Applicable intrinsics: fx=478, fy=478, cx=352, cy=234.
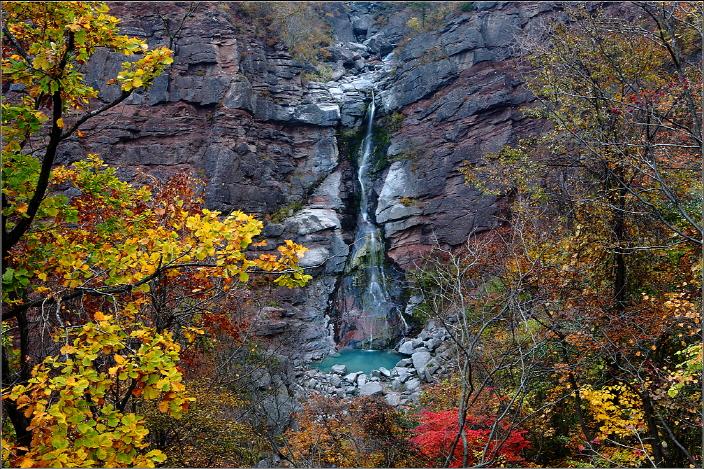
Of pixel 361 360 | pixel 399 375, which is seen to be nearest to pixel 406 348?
pixel 361 360

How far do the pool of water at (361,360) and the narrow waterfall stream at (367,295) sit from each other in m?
0.58

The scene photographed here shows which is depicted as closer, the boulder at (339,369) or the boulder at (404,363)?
the boulder at (404,363)

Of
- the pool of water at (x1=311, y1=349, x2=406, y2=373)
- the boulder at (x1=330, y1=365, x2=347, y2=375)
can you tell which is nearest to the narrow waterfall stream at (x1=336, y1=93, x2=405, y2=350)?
the pool of water at (x1=311, y1=349, x2=406, y2=373)

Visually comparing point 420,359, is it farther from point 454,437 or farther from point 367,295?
point 454,437

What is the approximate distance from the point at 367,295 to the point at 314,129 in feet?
33.5

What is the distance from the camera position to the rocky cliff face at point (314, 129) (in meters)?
24.0

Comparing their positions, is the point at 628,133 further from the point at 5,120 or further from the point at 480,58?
the point at 480,58

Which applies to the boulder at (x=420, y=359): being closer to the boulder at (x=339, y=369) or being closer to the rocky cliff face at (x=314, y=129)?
the boulder at (x=339, y=369)

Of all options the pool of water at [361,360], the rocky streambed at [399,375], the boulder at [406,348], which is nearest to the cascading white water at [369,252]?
the pool of water at [361,360]

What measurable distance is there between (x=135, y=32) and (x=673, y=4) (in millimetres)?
26444

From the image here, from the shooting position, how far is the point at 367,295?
936 inches

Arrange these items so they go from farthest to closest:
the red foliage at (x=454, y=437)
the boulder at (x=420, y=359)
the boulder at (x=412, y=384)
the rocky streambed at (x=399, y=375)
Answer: the boulder at (x=420, y=359), the boulder at (x=412, y=384), the rocky streambed at (x=399, y=375), the red foliage at (x=454, y=437)

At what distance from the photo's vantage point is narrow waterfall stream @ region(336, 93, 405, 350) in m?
22.8

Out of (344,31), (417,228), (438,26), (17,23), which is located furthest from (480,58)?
(17,23)
